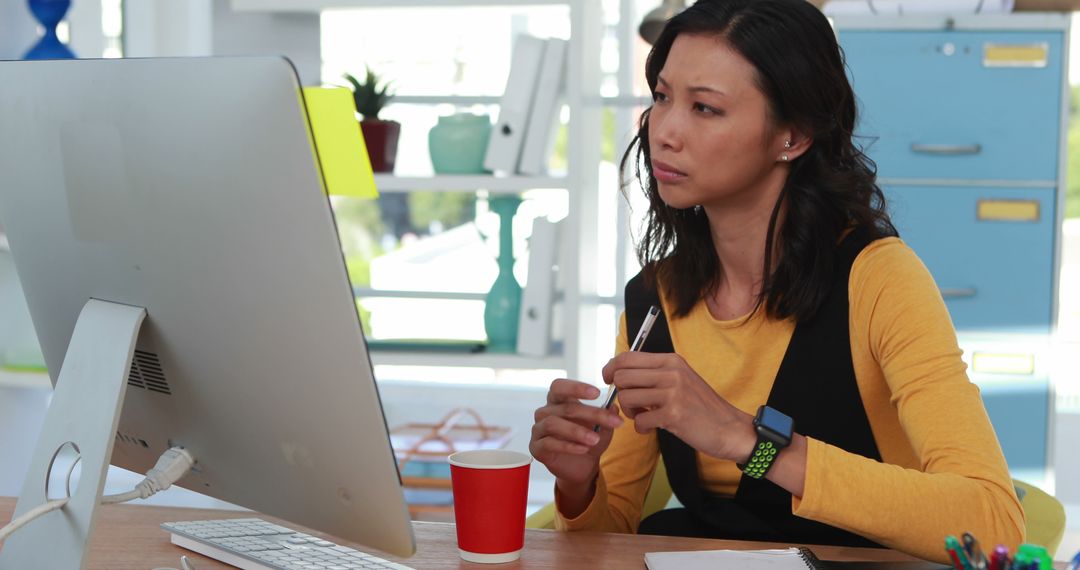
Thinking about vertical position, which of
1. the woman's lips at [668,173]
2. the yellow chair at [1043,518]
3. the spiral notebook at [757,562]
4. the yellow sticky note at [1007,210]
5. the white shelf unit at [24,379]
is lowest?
the white shelf unit at [24,379]

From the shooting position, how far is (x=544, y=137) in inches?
108

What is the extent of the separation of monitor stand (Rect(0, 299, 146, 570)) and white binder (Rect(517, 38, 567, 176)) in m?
1.88

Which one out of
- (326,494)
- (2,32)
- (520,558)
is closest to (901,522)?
(520,558)

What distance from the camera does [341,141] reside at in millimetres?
957

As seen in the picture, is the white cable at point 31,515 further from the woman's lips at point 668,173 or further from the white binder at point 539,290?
the white binder at point 539,290

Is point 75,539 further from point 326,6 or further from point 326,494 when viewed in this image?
point 326,6

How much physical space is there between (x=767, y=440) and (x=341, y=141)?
49 cm

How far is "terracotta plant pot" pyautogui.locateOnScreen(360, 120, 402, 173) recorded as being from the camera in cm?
284

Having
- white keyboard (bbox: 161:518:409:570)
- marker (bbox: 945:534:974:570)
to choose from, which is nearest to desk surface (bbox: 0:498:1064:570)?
white keyboard (bbox: 161:518:409:570)

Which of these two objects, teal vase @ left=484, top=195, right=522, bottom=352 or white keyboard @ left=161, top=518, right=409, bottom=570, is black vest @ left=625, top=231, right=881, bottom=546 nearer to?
white keyboard @ left=161, top=518, right=409, bottom=570

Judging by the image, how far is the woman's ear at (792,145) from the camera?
1491 millimetres

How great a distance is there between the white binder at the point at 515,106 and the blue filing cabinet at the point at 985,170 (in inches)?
31.3

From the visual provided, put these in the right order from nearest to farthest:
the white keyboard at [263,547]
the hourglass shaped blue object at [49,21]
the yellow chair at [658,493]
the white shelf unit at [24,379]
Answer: the white keyboard at [263,547] < the yellow chair at [658,493] < the hourglass shaped blue object at [49,21] < the white shelf unit at [24,379]

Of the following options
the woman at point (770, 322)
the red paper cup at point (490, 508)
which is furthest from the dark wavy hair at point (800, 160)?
the red paper cup at point (490, 508)
